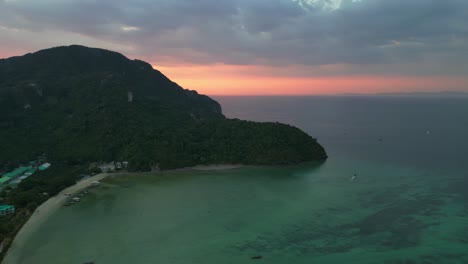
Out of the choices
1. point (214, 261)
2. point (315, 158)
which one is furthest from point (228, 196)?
point (315, 158)

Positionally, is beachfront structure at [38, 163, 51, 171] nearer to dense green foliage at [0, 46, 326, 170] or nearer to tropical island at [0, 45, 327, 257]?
tropical island at [0, 45, 327, 257]

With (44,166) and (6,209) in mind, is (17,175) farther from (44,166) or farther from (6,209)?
(6,209)

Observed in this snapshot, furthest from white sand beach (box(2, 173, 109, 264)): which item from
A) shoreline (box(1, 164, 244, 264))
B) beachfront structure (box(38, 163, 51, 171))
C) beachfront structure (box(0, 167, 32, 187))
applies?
beachfront structure (box(0, 167, 32, 187))

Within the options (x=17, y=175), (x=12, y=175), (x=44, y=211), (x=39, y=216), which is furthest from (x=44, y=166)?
(x=39, y=216)

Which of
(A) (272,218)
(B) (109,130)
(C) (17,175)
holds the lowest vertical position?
(A) (272,218)

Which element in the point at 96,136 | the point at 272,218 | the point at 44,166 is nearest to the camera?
the point at 272,218

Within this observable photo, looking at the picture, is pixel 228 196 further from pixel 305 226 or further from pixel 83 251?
pixel 83 251

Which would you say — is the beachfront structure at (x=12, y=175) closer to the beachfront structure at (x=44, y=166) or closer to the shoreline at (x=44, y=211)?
the beachfront structure at (x=44, y=166)
